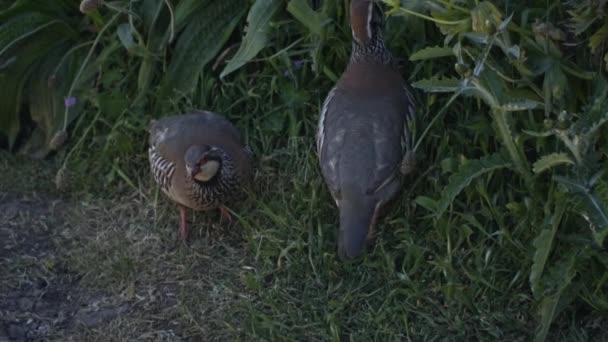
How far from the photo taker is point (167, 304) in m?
4.94

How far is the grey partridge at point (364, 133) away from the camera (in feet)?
15.9

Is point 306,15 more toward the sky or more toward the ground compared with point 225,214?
more toward the sky

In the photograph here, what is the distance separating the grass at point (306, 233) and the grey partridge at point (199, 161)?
0.16 metres

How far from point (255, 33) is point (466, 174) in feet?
4.82

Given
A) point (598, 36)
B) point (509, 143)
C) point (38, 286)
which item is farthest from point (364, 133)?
point (38, 286)

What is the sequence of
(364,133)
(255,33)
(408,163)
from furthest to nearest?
(255,33)
(364,133)
(408,163)

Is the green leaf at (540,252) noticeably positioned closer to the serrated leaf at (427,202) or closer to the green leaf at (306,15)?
the serrated leaf at (427,202)

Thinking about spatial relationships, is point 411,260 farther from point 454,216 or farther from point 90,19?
point 90,19

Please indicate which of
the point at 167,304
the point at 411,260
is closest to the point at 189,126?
the point at 167,304

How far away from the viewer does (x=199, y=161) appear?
5172 mm

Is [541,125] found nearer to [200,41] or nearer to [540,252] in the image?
[540,252]

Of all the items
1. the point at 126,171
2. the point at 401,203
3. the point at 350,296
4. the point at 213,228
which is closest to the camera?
the point at 350,296

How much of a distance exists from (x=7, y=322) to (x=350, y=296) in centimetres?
148

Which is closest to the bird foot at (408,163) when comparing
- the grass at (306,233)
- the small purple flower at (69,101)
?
the grass at (306,233)
